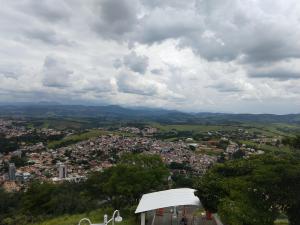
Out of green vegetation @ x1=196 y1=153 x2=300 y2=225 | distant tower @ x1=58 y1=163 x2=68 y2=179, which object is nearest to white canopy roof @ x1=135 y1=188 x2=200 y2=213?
green vegetation @ x1=196 y1=153 x2=300 y2=225

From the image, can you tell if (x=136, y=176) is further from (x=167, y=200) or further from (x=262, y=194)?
(x=262, y=194)

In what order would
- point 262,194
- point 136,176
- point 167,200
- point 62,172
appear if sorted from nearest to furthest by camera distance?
point 262,194
point 167,200
point 136,176
point 62,172

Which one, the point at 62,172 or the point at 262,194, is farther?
the point at 62,172

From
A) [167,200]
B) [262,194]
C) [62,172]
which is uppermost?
[262,194]

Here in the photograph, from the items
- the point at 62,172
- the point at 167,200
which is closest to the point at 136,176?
the point at 167,200

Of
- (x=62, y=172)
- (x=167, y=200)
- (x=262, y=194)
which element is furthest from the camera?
(x=62, y=172)

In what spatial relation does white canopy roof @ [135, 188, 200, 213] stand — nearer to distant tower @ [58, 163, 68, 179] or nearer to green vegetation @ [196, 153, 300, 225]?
green vegetation @ [196, 153, 300, 225]

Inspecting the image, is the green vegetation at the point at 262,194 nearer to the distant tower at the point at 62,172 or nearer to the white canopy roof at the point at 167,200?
the white canopy roof at the point at 167,200

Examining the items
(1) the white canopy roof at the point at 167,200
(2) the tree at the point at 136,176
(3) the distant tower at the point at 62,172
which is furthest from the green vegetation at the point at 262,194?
(3) the distant tower at the point at 62,172
